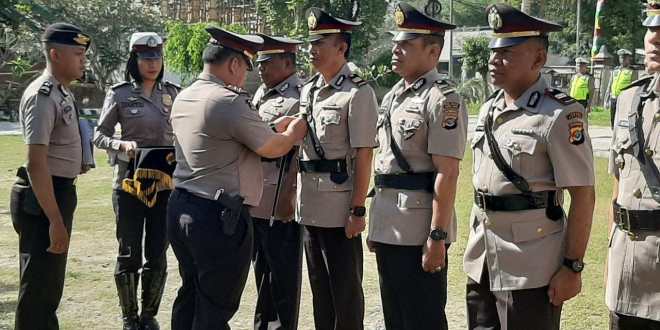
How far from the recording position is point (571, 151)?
328 centimetres

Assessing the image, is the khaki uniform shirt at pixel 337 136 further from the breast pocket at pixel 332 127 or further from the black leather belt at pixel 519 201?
the black leather belt at pixel 519 201

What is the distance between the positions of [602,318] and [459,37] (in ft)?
154

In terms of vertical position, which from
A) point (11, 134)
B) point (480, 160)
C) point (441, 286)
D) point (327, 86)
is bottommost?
point (11, 134)

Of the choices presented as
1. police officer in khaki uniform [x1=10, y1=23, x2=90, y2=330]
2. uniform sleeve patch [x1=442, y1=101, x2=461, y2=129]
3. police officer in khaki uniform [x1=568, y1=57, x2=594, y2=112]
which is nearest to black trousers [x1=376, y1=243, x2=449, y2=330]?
uniform sleeve patch [x1=442, y1=101, x2=461, y2=129]

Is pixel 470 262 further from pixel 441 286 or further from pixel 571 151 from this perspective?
pixel 571 151

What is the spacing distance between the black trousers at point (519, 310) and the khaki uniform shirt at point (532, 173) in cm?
5

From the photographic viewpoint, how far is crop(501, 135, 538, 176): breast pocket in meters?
3.35

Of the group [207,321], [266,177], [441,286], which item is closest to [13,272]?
[266,177]

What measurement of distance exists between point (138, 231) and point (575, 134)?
10.8ft

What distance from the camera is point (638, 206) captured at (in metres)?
3.36

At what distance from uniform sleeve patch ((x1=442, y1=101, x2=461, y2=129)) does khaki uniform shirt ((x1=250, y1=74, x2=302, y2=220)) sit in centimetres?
132

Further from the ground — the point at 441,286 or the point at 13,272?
the point at 441,286

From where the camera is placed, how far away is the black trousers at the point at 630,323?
3403 millimetres

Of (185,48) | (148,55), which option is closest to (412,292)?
(148,55)
